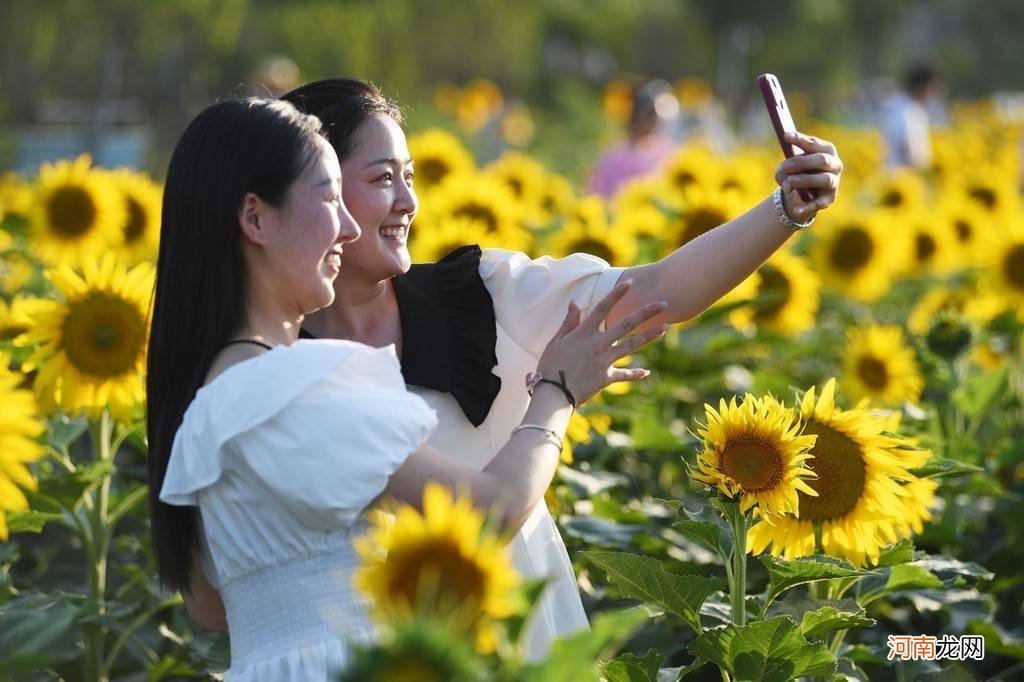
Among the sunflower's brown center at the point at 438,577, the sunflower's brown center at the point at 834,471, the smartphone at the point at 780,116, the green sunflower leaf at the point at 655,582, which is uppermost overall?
→ the smartphone at the point at 780,116

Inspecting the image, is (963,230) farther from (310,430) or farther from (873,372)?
(310,430)

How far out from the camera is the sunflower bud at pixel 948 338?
3.55 metres

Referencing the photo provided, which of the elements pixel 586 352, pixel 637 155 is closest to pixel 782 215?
pixel 586 352

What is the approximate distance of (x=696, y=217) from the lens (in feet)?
15.7

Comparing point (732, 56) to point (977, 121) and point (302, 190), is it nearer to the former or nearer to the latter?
point (977, 121)

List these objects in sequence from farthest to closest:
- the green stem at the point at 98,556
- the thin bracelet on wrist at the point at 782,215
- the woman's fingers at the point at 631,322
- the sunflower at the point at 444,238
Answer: the sunflower at the point at 444,238 → the green stem at the point at 98,556 → the thin bracelet on wrist at the point at 782,215 → the woman's fingers at the point at 631,322

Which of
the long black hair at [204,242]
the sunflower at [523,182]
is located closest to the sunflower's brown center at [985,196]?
the sunflower at [523,182]

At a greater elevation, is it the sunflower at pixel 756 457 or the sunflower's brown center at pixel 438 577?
the sunflower at pixel 756 457

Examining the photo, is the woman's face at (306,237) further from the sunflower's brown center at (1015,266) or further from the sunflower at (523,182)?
the sunflower at (523,182)

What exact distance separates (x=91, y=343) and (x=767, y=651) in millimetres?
1526

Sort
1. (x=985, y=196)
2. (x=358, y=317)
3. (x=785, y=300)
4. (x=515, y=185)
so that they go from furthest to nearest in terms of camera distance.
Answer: (x=985, y=196), (x=515, y=185), (x=785, y=300), (x=358, y=317)

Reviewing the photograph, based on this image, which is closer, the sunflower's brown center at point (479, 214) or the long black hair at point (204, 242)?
the long black hair at point (204, 242)

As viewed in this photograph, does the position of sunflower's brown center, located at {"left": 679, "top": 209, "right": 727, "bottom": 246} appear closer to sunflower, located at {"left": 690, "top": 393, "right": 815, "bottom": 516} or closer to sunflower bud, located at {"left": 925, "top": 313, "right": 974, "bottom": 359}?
sunflower bud, located at {"left": 925, "top": 313, "right": 974, "bottom": 359}

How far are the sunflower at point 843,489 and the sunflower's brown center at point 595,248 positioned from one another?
2336mm
